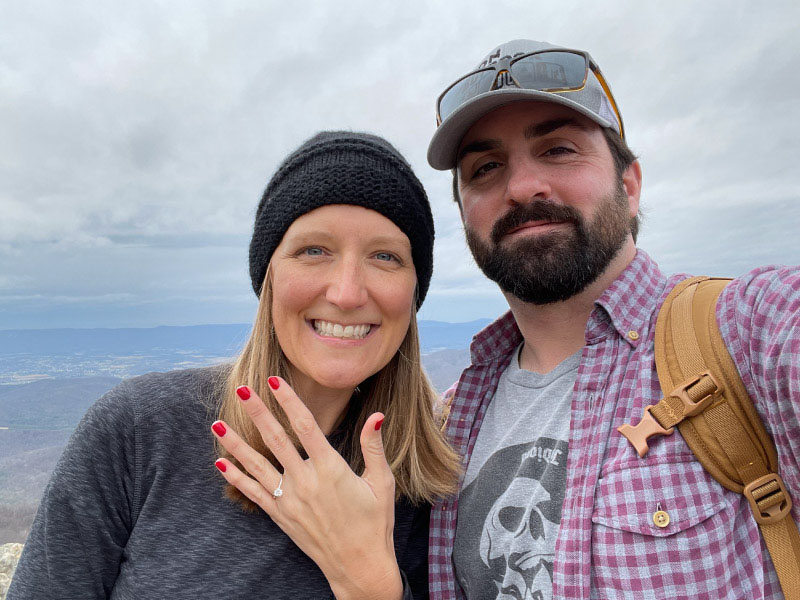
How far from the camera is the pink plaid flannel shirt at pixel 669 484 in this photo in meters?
1.76

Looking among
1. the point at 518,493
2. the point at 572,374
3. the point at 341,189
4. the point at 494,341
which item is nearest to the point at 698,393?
the point at 572,374

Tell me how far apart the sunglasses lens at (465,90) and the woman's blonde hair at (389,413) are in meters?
1.50

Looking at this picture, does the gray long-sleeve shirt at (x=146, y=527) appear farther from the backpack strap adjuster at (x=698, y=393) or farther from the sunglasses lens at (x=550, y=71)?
the sunglasses lens at (x=550, y=71)

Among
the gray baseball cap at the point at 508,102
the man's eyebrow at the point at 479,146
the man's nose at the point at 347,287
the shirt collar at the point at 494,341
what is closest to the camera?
the man's nose at the point at 347,287

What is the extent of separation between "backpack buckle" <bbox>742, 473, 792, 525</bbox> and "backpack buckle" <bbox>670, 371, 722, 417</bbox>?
323 millimetres

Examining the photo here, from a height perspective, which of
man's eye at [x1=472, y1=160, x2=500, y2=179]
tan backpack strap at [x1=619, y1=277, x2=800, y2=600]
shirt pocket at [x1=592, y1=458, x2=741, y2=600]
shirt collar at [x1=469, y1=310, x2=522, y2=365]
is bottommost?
shirt pocket at [x1=592, y1=458, x2=741, y2=600]

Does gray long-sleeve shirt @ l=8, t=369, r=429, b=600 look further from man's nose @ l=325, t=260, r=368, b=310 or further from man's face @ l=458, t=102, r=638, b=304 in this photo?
man's face @ l=458, t=102, r=638, b=304

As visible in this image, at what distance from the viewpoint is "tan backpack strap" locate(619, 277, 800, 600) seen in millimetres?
1765

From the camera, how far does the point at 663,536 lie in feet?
6.06

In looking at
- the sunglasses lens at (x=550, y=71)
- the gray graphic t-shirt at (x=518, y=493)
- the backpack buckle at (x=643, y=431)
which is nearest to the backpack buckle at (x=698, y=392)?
the backpack buckle at (x=643, y=431)

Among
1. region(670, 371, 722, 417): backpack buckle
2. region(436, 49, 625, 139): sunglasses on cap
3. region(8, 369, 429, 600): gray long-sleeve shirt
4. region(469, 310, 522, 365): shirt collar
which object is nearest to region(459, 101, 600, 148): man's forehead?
region(436, 49, 625, 139): sunglasses on cap

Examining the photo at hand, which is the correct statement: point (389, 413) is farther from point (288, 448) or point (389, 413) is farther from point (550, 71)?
point (550, 71)

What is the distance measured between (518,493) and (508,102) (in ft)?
7.55

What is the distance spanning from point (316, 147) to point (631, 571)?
2582mm
